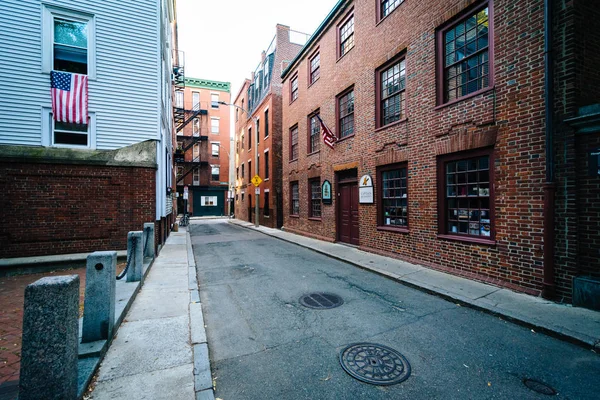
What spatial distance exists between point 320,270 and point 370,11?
9.62 meters

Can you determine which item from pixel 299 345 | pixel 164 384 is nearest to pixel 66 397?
pixel 164 384

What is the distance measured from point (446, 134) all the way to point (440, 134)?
6.9 inches

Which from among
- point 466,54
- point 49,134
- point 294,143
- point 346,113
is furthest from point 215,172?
point 466,54

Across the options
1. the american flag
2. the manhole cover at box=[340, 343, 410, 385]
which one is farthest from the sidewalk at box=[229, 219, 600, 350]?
the american flag

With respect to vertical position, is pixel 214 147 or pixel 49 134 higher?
pixel 214 147

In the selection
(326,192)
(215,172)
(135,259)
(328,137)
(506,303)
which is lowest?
(506,303)

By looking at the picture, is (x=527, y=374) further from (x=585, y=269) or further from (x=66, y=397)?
(x=66, y=397)

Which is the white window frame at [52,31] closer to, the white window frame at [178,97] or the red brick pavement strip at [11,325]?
the red brick pavement strip at [11,325]

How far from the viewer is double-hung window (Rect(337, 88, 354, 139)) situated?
38.7ft

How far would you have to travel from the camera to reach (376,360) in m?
3.50

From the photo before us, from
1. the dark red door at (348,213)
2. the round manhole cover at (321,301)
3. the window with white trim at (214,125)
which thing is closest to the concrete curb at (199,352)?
the round manhole cover at (321,301)

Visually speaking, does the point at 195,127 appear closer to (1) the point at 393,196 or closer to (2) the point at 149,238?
(2) the point at 149,238

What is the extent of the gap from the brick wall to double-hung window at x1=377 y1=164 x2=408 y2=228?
802cm

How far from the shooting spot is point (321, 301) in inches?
219
